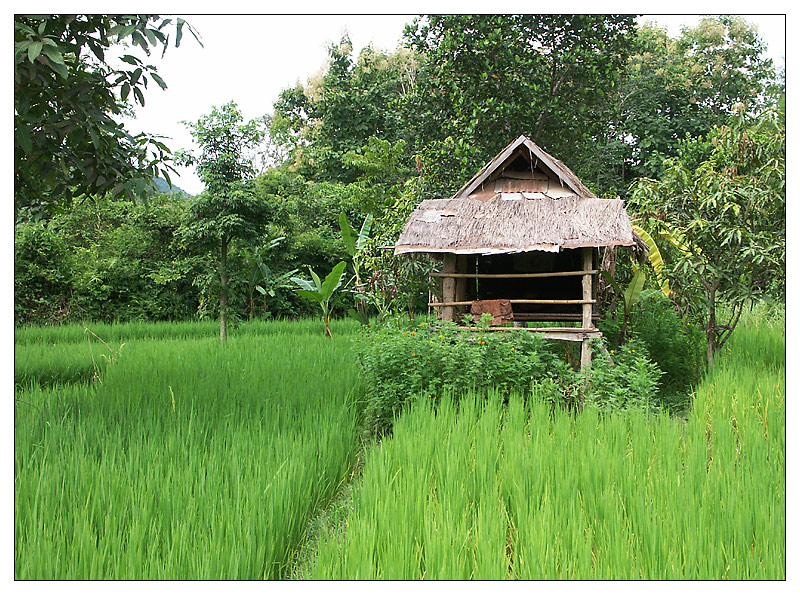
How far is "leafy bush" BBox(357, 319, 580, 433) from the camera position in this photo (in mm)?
5141

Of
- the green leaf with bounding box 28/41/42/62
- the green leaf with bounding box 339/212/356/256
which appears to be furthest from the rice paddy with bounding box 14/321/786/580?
the green leaf with bounding box 339/212/356/256

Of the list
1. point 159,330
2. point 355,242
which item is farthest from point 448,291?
point 159,330

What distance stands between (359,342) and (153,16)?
3991 mm

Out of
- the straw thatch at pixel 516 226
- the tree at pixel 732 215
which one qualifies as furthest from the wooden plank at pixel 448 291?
the tree at pixel 732 215

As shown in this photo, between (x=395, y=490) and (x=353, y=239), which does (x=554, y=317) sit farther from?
(x=353, y=239)

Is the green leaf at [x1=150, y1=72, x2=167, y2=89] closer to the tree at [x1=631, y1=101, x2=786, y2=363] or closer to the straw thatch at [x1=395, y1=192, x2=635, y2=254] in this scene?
the straw thatch at [x1=395, y1=192, x2=635, y2=254]

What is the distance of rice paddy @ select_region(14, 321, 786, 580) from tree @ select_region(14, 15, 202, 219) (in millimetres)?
1669

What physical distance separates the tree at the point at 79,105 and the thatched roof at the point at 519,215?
327 centimetres

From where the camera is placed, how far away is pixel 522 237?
5957 mm

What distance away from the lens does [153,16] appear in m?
3.02

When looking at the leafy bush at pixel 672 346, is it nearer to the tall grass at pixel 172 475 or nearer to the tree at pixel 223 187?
the tall grass at pixel 172 475

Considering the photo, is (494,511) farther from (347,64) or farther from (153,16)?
(347,64)

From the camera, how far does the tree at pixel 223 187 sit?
9250 mm
